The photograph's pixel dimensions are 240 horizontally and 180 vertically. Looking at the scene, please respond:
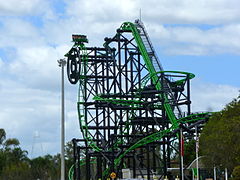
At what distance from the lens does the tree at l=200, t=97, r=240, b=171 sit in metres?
40.3

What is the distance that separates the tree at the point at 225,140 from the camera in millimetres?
40281

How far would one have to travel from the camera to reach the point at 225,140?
1607 inches

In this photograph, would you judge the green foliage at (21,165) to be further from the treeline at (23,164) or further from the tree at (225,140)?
the tree at (225,140)

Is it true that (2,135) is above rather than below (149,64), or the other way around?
below

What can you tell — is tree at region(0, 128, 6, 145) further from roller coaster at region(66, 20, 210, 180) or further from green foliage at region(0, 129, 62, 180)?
roller coaster at region(66, 20, 210, 180)

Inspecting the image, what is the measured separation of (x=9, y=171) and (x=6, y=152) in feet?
69.4

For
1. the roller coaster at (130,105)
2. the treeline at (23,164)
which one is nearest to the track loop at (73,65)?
the roller coaster at (130,105)

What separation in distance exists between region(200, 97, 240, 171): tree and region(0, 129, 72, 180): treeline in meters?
74.7

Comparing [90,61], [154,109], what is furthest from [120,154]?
[90,61]

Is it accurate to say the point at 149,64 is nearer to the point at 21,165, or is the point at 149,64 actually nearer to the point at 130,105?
the point at 130,105

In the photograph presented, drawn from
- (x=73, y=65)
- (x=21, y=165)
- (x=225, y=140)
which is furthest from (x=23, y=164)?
(x=225, y=140)

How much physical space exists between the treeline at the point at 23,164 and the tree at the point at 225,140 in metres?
74.7

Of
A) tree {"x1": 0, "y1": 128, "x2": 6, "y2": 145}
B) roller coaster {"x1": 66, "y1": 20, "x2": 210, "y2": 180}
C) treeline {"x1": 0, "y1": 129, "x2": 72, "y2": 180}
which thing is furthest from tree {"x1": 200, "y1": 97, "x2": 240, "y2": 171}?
tree {"x1": 0, "y1": 128, "x2": 6, "y2": 145}

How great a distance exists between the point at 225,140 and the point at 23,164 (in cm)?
8929
